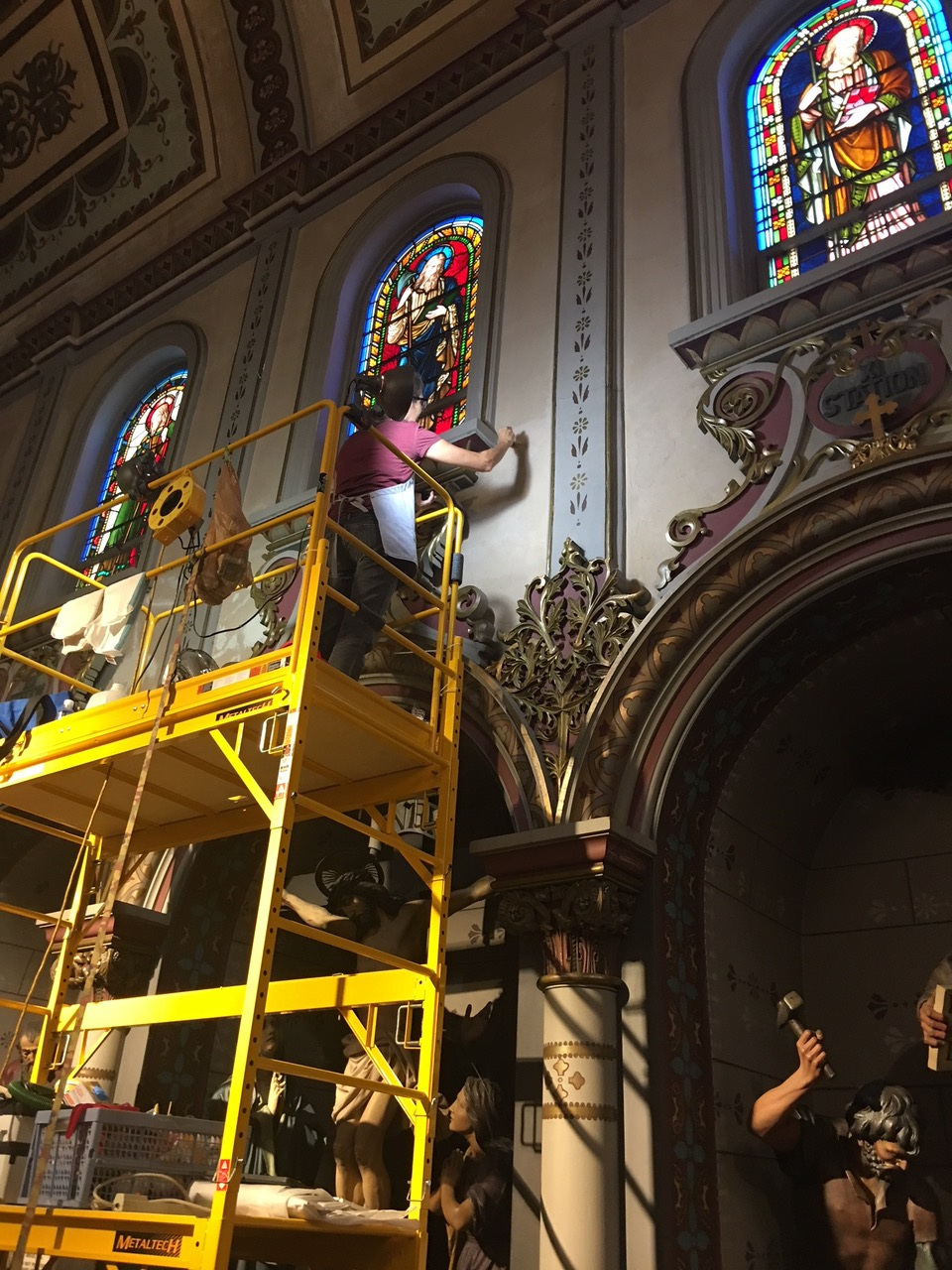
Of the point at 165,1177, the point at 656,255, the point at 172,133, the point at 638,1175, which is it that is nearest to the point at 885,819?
the point at 638,1175

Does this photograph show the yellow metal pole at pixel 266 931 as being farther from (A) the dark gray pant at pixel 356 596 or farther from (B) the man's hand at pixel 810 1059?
(B) the man's hand at pixel 810 1059

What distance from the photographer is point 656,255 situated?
266 inches

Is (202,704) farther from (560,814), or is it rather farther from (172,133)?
(172,133)

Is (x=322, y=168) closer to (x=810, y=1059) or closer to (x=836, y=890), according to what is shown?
(x=836, y=890)

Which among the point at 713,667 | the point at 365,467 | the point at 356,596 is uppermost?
the point at 365,467

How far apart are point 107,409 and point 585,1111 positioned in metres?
8.49

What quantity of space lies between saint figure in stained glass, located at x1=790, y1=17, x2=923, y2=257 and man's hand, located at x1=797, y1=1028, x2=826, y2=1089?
13.8 feet

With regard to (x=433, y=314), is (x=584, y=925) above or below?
below

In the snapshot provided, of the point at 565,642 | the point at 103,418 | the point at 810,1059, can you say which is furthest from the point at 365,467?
the point at 103,418

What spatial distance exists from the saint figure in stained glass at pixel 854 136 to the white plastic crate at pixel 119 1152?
5473mm

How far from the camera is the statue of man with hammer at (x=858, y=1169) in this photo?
4387 mm

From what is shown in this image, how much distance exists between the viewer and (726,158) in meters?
6.88

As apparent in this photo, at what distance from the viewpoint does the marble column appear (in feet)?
14.1

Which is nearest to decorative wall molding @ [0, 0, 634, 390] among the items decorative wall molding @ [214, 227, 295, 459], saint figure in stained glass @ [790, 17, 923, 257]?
decorative wall molding @ [214, 227, 295, 459]
